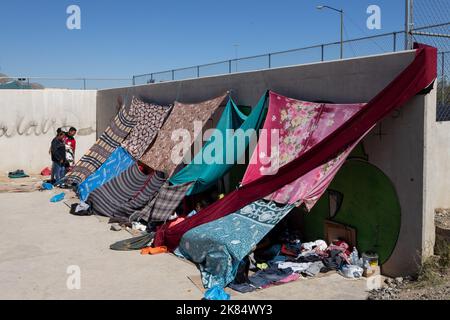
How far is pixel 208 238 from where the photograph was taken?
21.8ft

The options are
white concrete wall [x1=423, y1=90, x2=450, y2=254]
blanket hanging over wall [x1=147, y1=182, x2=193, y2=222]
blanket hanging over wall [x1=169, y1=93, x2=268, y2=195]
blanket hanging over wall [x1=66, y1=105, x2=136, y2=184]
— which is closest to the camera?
white concrete wall [x1=423, y1=90, x2=450, y2=254]

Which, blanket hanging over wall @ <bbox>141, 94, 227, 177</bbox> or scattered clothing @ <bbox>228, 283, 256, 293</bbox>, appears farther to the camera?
blanket hanging over wall @ <bbox>141, 94, 227, 177</bbox>

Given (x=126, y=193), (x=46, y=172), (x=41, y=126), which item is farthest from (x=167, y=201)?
(x=41, y=126)

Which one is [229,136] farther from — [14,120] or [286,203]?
[14,120]

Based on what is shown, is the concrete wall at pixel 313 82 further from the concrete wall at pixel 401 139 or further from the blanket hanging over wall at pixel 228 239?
the blanket hanging over wall at pixel 228 239

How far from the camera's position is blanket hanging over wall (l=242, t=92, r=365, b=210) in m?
6.41

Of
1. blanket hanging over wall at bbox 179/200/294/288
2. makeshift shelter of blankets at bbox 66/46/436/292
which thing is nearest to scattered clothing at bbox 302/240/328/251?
makeshift shelter of blankets at bbox 66/46/436/292

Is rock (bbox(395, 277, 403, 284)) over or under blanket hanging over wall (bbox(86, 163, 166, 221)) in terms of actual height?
under

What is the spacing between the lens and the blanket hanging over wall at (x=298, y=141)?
6.41 metres

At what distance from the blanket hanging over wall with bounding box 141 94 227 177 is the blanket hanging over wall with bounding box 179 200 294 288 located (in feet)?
8.72

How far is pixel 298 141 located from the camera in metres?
7.11

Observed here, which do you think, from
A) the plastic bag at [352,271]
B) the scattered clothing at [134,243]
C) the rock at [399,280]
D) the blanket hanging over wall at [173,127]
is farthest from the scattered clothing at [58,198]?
the rock at [399,280]

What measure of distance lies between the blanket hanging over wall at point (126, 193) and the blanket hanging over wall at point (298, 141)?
2681mm

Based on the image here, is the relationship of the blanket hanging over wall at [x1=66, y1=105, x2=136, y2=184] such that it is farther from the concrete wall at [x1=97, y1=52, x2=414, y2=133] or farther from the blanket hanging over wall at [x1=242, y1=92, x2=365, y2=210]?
the blanket hanging over wall at [x1=242, y1=92, x2=365, y2=210]
